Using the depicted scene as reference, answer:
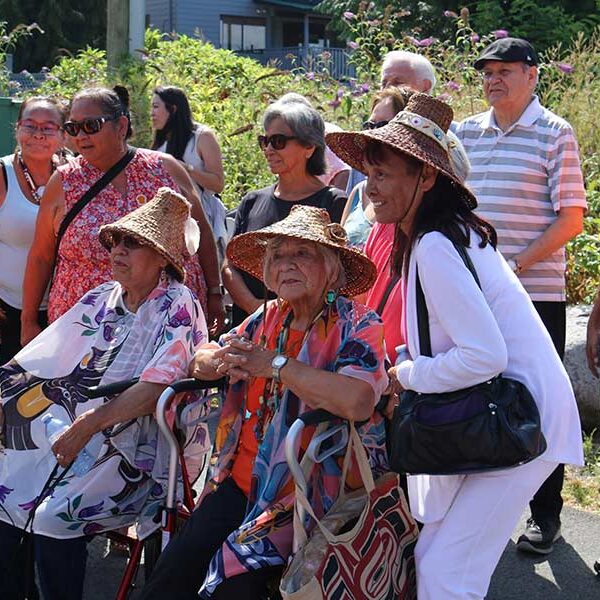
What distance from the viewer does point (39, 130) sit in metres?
5.28

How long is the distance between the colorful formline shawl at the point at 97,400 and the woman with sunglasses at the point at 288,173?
2.68ft

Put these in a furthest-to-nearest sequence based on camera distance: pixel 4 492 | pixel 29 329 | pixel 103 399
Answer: pixel 29 329
pixel 103 399
pixel 4 492

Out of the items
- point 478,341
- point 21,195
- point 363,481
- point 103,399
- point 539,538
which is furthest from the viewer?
point 21,195

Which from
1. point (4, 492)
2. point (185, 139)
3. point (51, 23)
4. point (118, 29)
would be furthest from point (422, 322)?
point (51, 23)

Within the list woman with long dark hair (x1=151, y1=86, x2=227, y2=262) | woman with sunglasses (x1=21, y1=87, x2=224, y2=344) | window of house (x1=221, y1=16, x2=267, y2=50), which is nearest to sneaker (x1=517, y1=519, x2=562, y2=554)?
woman with sunglasses (x1=21, y1=87, x2=224, y2=344)

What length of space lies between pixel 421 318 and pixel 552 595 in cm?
182

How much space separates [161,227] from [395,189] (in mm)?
1312

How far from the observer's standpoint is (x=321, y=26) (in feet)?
136

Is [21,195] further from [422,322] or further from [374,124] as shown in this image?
[422,322]

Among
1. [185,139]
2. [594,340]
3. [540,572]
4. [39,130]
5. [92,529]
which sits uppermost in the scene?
[39,130]

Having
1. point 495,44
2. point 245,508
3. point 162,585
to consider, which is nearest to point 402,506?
point 245,508

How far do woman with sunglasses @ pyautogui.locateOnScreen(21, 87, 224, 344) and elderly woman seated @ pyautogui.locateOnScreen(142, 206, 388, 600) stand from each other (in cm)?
117

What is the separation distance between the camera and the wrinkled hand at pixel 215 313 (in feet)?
16.4

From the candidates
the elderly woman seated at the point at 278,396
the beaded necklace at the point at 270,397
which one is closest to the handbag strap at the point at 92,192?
the elderly woman seated at the point at 278,396
